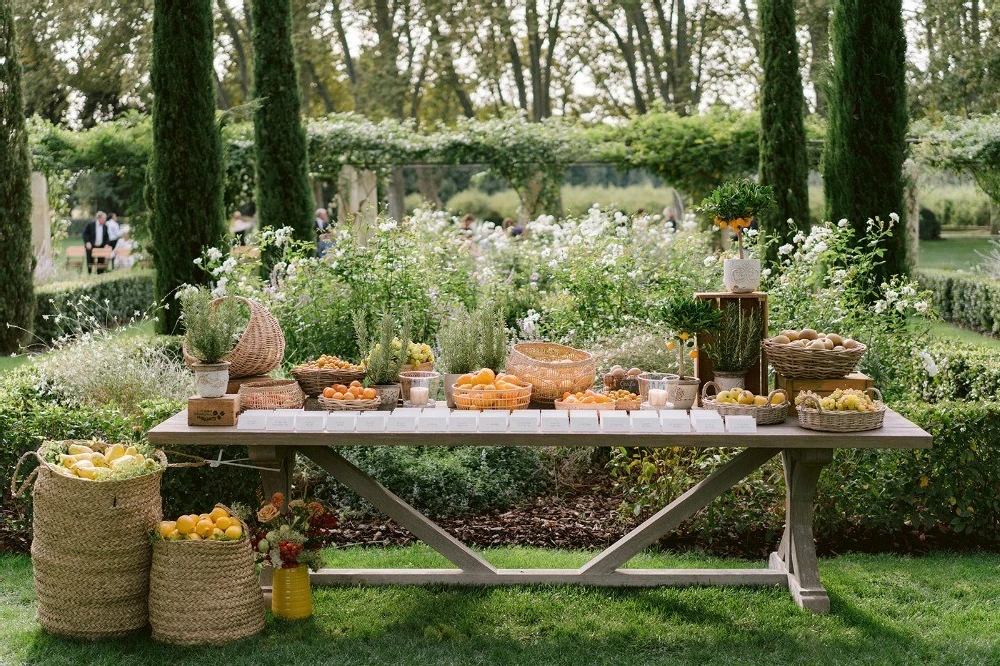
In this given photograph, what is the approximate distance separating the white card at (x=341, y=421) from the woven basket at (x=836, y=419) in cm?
158

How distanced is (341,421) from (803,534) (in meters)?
1.81

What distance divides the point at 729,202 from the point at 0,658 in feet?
10.1

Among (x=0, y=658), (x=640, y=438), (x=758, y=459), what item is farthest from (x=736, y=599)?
(x=0, y=658)

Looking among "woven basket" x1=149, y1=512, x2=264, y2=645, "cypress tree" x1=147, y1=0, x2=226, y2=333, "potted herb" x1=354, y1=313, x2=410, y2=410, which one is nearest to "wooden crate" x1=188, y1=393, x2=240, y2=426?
"woven basket" x1=149, y1=512, x2=264, y2=645

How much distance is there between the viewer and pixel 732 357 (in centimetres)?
404

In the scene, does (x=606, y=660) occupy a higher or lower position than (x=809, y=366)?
lower

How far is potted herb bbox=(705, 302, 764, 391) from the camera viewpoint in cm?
402

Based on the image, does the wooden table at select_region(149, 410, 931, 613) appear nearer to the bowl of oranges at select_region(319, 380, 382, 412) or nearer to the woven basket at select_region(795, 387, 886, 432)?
the woven basket at select_region(795, 387, 886, 432)

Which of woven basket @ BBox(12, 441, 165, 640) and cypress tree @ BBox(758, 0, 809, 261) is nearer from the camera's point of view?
woven basket @ BBox(12, 441, 165, 640)

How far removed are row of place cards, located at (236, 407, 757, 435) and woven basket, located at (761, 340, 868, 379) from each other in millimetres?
352

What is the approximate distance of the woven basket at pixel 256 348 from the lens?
414cm

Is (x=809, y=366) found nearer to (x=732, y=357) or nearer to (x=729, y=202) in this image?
(x=732, y=357)

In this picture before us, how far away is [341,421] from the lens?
3.84m

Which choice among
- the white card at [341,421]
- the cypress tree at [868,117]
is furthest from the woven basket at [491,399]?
the cypress tree at [868,117]
